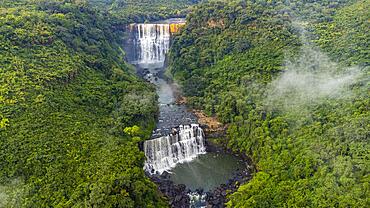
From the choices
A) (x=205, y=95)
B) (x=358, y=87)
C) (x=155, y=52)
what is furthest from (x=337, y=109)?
(x=155, y=52)

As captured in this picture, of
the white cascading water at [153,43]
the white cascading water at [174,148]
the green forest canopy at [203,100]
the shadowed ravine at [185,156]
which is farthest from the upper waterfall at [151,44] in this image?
the white cascading water at [174,148]

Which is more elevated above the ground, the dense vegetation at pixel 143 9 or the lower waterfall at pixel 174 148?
the dense vegetation at pixel 143 9

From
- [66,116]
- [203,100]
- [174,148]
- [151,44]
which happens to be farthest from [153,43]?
[66,116]

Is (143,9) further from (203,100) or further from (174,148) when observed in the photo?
(174,148)

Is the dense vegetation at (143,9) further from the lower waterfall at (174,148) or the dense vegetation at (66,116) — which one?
the lower waterfall at (174,148)

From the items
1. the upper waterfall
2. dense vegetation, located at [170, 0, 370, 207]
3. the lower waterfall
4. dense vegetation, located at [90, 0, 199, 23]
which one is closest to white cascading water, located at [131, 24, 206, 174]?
the lower waterfall

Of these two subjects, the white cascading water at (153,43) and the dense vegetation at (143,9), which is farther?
the dense vegetation at (143,9)
